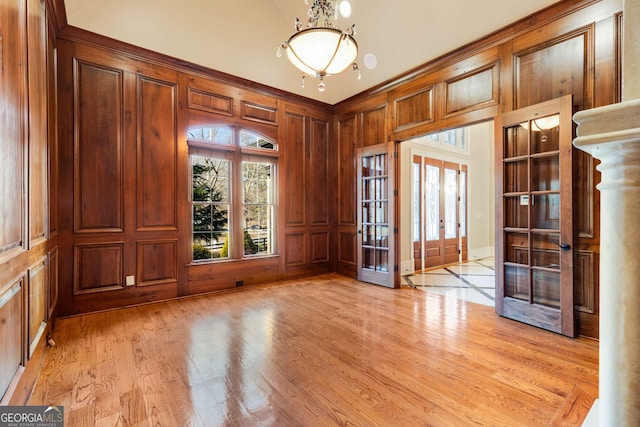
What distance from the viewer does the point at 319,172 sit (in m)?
5.89

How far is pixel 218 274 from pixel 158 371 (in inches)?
93.9

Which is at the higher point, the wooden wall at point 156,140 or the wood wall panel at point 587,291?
the wooden wall at point 156,140

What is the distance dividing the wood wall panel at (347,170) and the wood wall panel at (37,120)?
4302mm

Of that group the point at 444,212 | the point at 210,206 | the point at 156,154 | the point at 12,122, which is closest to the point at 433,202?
the point at 444,212

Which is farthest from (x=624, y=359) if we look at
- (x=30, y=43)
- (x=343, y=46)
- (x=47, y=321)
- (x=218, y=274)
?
(x=218, y=274)

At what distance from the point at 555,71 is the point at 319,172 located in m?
3.78

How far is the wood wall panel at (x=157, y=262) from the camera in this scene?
158 inches

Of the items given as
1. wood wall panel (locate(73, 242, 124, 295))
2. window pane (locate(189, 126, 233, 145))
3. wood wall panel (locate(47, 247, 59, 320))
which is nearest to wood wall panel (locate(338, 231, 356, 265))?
window pane (locate(189, 126, 233, 145))

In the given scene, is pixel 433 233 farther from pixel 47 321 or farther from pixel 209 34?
pixel 47 321

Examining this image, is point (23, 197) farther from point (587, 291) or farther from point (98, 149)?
point (587, 291)

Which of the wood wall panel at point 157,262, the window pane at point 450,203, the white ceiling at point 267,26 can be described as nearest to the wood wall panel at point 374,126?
the white ceiling at point 267,26

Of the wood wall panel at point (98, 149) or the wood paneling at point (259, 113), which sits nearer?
the wood wall panel at point (98, 149)

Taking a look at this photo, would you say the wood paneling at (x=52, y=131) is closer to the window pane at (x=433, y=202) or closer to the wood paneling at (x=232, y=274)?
the wood paneling at (x=232, y=274)

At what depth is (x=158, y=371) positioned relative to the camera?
2311 millimetres
